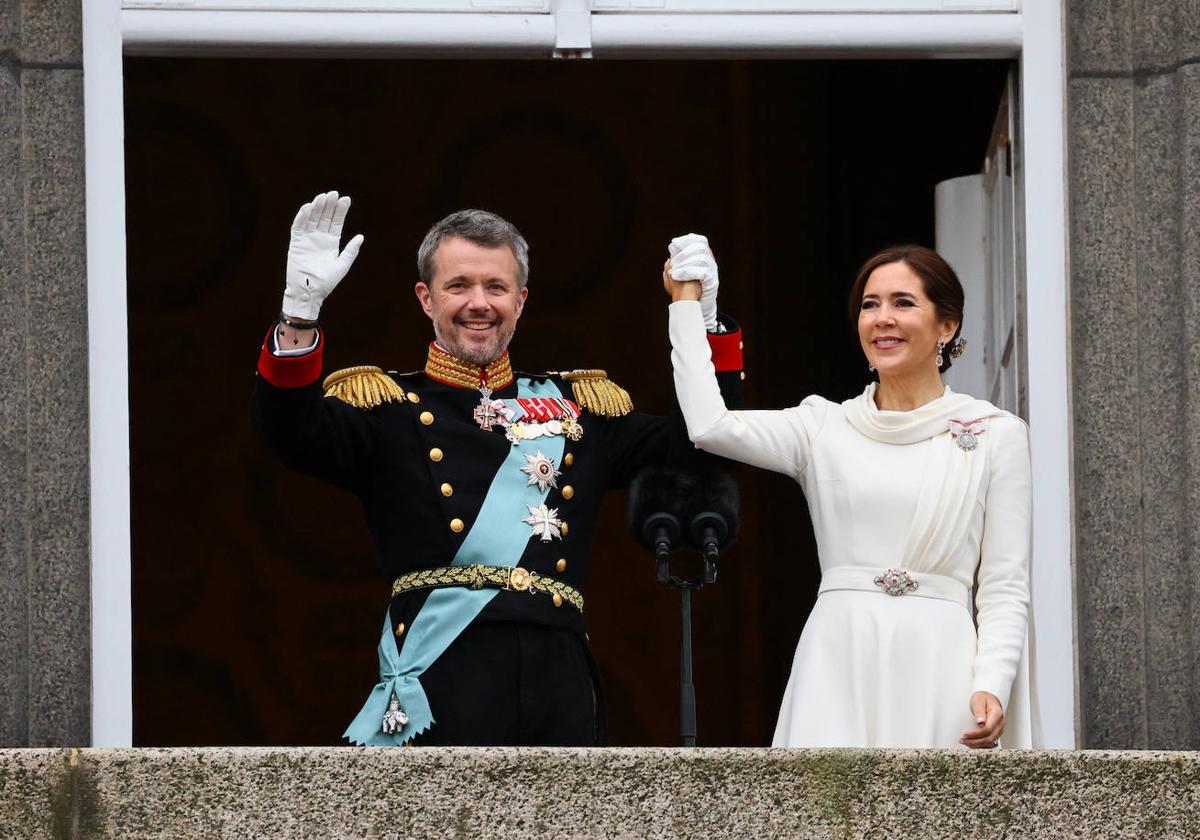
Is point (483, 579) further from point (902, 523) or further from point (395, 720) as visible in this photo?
point (902, 523)

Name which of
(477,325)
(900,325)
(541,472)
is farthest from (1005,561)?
(477,325)

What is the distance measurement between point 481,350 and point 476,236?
0.77ft

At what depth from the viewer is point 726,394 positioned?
611 cm

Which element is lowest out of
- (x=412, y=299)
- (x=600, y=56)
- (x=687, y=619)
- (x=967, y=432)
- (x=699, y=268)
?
(x=687, y=619)

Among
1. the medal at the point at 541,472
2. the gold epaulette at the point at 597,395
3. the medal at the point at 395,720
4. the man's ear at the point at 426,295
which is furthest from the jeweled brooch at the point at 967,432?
the medal at the point at 395,720

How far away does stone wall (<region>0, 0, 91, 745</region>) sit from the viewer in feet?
20.0

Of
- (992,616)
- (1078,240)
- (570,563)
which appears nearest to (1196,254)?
(1078,240)

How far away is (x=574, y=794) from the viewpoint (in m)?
5.23

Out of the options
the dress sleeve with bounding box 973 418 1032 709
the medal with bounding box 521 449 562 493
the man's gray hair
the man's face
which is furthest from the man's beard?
the dress sleeve with bounding box 973 418 1032 709

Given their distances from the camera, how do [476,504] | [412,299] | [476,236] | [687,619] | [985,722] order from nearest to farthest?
[985,722] → [687,619] → [476,504] → [476,236] → [412,299]

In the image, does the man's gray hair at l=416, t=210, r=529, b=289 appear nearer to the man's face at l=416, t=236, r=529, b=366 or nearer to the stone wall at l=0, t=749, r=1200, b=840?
the man's face at l=416, t=236, r=529, b=366

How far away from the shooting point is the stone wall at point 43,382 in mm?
6098

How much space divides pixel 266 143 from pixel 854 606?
540 centimetres

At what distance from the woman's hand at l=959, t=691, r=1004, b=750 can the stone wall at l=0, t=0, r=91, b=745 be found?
1835mm
